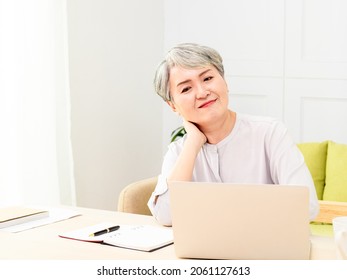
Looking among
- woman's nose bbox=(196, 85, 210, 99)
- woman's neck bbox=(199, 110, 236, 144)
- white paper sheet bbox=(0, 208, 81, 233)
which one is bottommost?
white paper sheet bbox=(0, 208, 81, 233)

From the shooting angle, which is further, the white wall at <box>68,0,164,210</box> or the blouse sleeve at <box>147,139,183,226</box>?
the white wall at <box>68,0,164,210</box>

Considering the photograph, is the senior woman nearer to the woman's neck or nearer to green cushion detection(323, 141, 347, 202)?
the woman's neck

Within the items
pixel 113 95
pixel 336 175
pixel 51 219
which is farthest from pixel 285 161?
pixel 113 95

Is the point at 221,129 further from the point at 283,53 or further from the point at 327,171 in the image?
the point at 283,53

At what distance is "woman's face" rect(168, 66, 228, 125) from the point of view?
233 centimetres

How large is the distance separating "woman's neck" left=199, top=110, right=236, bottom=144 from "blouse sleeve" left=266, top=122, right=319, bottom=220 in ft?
0.49

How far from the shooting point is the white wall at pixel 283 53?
4.14 meters

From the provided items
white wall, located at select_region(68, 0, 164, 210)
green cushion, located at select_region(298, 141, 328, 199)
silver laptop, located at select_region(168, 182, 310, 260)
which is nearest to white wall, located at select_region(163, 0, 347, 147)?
white wall, located at select_region(68, 0, 164, 210)

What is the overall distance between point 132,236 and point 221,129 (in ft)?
2.04

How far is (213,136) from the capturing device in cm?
243

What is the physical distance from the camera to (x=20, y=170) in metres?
3.44

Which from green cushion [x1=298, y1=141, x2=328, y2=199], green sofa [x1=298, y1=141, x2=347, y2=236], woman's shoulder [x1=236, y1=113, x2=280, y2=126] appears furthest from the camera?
green cushion [x1=298, y1=141, x2=328, y2=199]

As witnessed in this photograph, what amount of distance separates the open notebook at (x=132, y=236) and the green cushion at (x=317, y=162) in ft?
5.28

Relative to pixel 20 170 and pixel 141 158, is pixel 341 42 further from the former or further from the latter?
pixel 20 170
